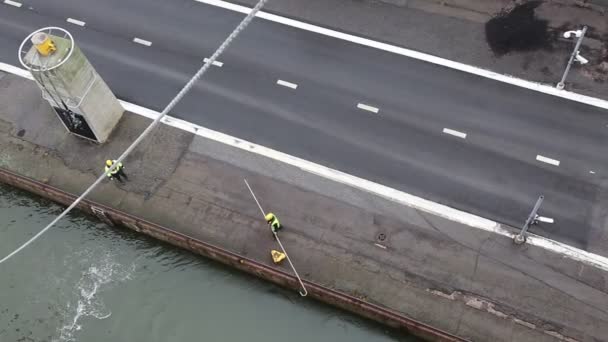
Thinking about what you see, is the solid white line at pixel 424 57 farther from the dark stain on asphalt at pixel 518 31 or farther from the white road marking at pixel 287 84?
the white road marking at pixel 287 84

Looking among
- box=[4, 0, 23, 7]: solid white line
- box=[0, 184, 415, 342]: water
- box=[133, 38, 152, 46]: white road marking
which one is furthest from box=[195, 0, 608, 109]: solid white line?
box=[0, 184, 415, 342]: water

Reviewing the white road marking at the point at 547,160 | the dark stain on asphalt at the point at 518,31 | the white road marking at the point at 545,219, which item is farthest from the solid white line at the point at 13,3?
the white road marking at the point at 545,219

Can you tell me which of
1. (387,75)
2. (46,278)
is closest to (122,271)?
(46,278)

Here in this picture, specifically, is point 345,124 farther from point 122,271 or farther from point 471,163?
point 122,271

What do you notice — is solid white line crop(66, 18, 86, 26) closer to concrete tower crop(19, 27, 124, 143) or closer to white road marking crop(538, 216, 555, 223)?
concrete tower crop(19, 27, 124, 143)

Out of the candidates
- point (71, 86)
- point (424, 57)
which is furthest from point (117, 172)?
point (424, 57)

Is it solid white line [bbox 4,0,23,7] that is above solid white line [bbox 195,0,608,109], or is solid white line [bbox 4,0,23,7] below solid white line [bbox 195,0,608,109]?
below
